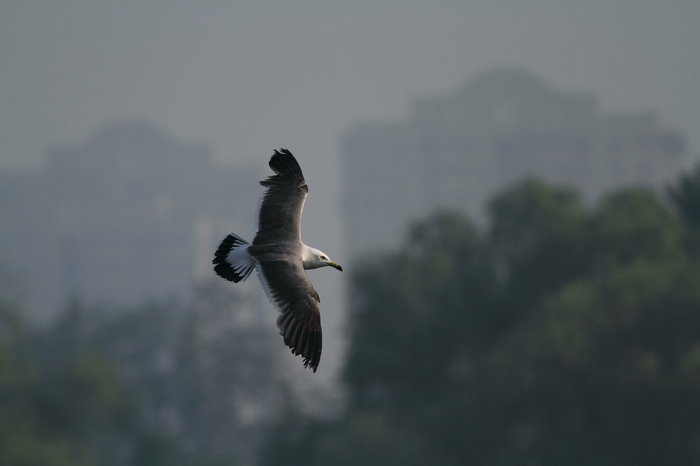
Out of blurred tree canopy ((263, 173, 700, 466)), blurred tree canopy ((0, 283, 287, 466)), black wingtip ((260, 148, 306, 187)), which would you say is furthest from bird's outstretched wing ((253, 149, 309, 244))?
blurred tree canopy ((0, 283, 287, 466))

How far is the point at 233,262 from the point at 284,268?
50 centimetres

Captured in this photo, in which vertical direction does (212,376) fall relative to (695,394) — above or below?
above

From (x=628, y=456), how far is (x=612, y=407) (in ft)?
5.98

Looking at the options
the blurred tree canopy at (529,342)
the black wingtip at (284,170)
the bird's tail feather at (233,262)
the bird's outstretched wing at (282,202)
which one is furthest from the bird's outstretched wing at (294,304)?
the blurred tree canopy at (529,342)

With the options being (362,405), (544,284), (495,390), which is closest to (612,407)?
(495,390)

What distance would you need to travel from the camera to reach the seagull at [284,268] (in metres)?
11.0

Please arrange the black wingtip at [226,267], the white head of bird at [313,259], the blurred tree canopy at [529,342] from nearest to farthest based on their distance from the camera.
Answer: the black wingtip at [226,267], the white head of bird at [313,259], the blurred tree canopy at [529,342]

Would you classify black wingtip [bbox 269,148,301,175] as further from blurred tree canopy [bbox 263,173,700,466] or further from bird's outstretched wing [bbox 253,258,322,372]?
blurred tree canopy [bbox 263,173,700,466]

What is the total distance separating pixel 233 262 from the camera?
36.3ft

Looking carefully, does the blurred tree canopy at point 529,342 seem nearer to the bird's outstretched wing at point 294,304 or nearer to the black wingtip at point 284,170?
the black wingtip at point 284,170

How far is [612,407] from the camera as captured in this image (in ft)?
137

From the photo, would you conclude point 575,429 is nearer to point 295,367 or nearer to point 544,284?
point 544,284

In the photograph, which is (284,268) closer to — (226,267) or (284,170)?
(226,267)

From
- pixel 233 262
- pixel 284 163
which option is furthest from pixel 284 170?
pixel 233 262
